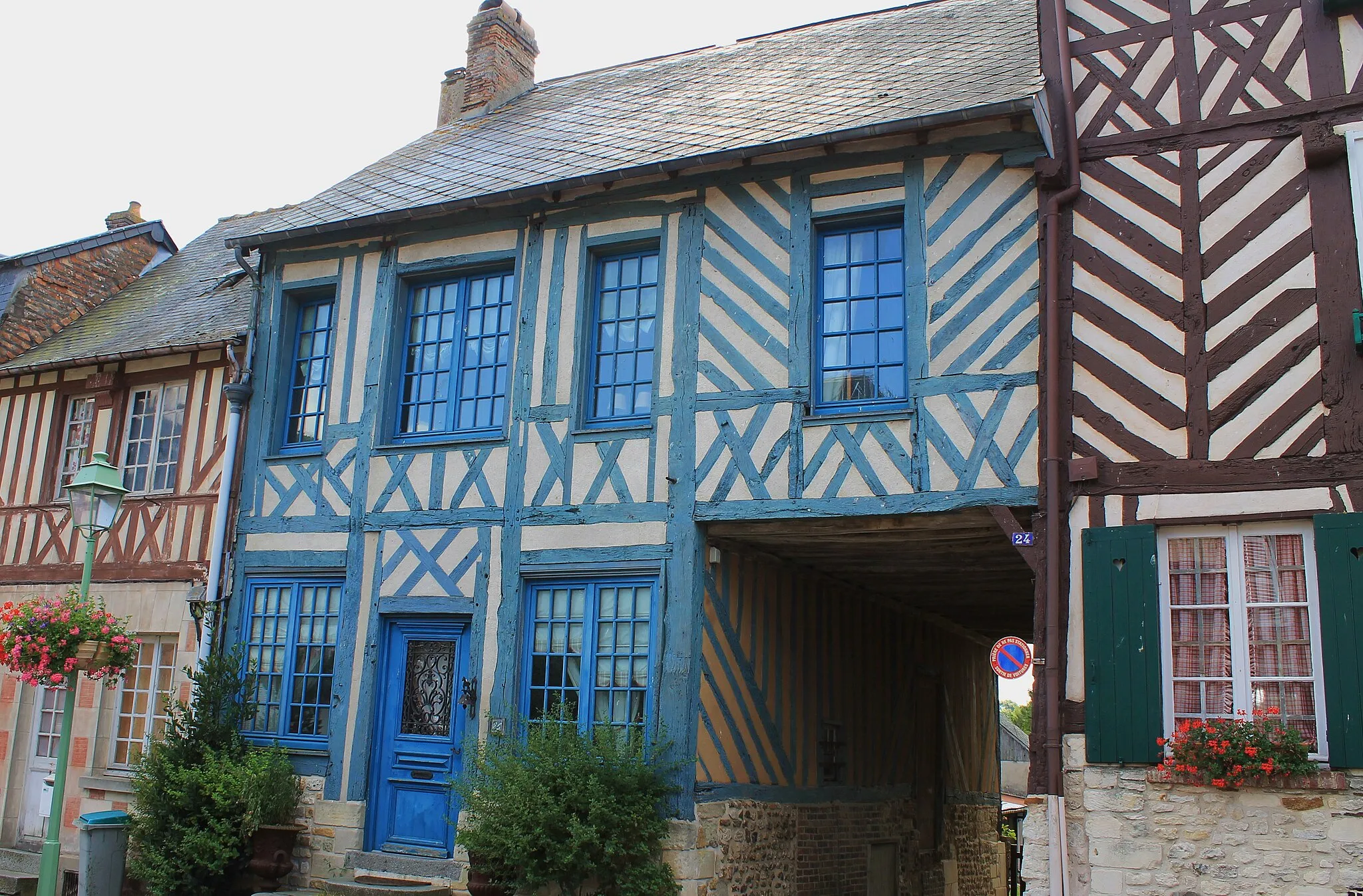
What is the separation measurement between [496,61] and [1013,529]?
8.39 m

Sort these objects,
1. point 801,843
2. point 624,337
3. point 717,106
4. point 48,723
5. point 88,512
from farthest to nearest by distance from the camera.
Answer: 1. point 48,723
2. point 717,106
3. point 801,843
4. point 624,337
5. point 88,512

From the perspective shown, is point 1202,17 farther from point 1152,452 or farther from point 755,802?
point 755,802

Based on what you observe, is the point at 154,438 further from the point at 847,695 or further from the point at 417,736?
the point at 847,695

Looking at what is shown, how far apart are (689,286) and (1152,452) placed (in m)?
3.39

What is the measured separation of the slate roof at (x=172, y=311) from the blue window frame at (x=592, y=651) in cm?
424

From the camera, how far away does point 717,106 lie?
9.95m

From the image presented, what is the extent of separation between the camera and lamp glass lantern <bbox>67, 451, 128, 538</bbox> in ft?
28.2

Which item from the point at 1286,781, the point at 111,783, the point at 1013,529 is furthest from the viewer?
the point at 111,783

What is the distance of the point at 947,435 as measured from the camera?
7.66 metres

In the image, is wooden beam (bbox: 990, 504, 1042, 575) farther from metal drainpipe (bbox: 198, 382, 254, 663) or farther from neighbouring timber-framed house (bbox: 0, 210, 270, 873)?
neighbouring timber-framed house (bbox: 0, 210, 270, 873)

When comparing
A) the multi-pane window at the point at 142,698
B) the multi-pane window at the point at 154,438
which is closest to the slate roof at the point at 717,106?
the multi-pane window at the point at 154,438

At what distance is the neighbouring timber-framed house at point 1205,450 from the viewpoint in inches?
254

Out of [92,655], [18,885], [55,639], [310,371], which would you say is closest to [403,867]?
[92,655]

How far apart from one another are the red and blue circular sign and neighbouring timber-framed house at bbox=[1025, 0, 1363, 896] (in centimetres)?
13
